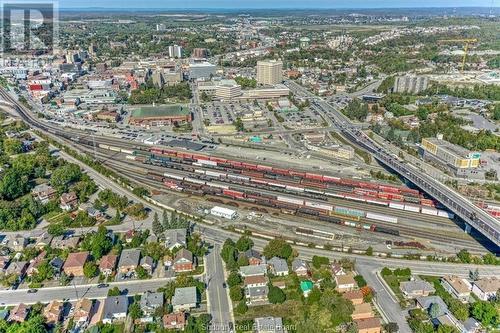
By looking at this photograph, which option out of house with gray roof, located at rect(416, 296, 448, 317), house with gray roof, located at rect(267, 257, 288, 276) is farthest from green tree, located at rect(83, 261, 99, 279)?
house with gray roof, located at rect(416, 296, 448, 317)

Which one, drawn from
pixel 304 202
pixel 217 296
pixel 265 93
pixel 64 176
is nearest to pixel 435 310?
pixel 217 296

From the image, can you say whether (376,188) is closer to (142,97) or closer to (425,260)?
(425,260)

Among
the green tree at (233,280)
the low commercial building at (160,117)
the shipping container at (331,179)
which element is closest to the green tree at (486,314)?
the green tree at (233,280)

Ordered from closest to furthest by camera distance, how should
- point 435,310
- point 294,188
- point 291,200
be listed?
point 435,310
point 291,200
point 294,188

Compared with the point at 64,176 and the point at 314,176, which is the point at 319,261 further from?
the point at 64,176

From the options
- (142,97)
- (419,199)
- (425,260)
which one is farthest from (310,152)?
(142,97)

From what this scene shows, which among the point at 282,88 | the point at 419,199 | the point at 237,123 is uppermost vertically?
the point at 282,88
